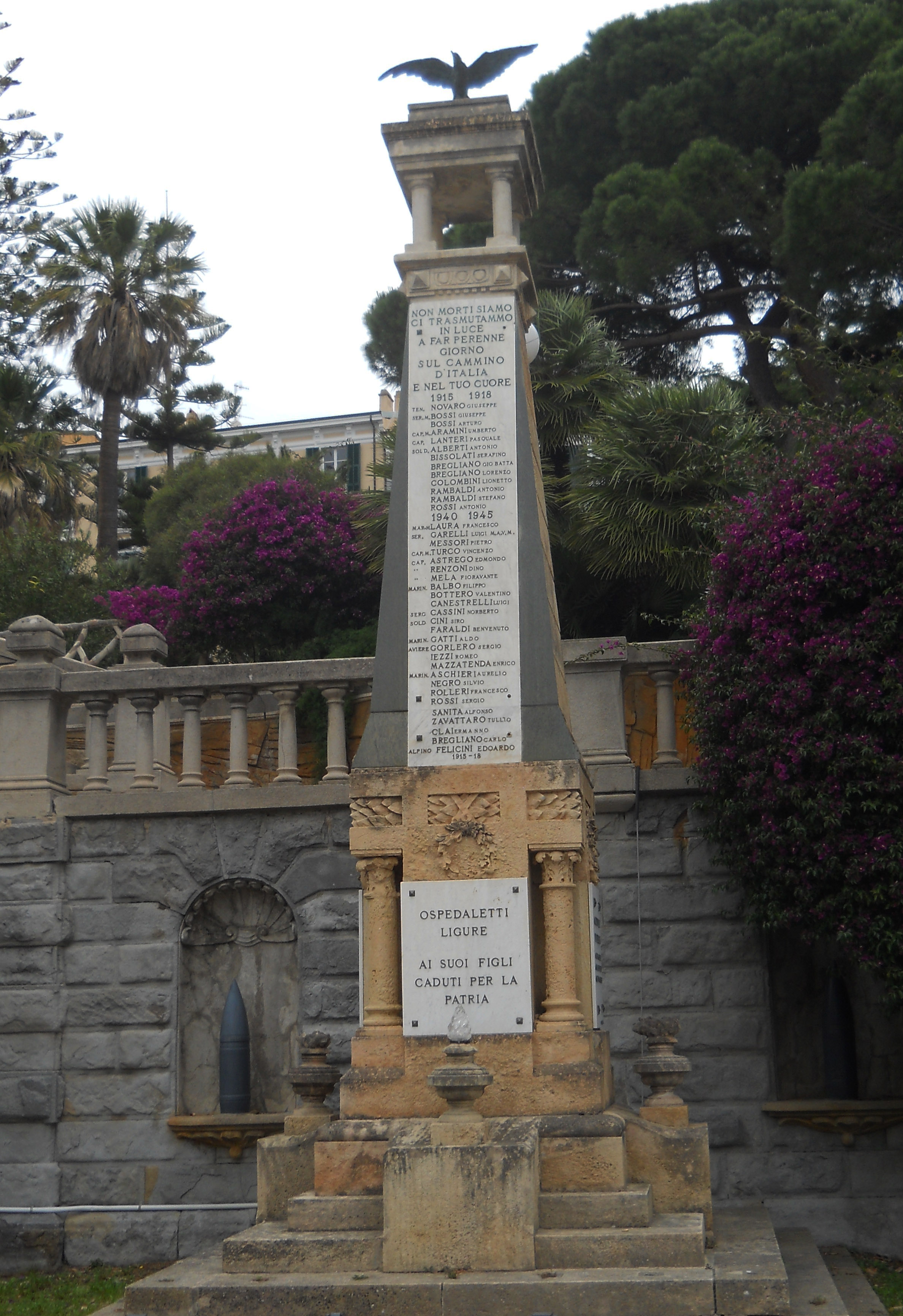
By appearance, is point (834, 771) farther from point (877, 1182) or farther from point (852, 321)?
point (852, 321)

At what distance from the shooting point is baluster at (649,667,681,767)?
10.5 m

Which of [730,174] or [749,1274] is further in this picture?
[730,174]

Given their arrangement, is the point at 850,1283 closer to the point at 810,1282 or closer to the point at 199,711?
the point at 810,1282

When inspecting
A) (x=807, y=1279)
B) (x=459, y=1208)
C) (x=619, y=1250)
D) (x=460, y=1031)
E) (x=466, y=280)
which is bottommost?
(x=807, y=1279)

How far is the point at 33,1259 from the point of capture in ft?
33.2

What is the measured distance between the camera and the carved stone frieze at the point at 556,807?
25.9ft

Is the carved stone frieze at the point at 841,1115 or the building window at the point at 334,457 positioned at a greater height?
the building window at the point at 334,457

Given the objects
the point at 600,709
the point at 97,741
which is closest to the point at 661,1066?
the point at 600,709

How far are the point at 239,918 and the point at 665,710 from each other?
12.5 feet

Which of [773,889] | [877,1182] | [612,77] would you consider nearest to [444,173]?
[773,889]

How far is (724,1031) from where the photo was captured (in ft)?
33.0

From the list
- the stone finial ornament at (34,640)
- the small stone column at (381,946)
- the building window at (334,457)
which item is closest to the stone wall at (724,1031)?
the small stone column at (381,946)

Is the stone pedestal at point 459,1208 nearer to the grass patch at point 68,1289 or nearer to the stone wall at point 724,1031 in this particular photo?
the grass patch at point 68,1289

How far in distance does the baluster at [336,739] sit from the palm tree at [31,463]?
14949mm
